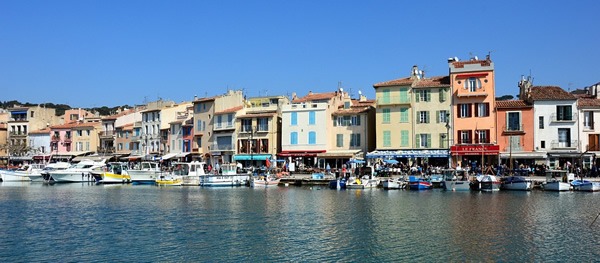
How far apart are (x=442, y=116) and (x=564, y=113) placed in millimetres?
11903

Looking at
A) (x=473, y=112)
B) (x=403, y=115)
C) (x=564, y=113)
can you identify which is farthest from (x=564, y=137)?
(x=403, y=115)

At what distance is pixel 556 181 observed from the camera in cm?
5378

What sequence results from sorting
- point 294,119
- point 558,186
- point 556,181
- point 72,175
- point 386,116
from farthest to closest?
1. point 72,175
2. point 294,119
3. point 386,116
4. point 556,181
5. point 558,186

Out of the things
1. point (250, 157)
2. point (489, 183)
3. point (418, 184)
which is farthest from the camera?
point (250, 157)

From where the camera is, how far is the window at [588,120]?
62000 millimetres

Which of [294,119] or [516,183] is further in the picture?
[294,119]

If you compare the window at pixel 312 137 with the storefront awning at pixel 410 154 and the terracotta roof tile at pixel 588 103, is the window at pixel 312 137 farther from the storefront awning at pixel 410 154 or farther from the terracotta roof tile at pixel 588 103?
the terracotta roof tile at pixel 588 103

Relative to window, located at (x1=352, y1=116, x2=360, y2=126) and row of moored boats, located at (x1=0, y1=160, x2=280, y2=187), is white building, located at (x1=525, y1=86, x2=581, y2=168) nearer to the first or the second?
window, located at (x1=352, y1=116, x2=360, y2=126)

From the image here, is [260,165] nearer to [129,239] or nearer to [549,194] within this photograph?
[549,194]

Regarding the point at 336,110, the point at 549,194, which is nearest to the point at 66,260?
the point at 549,194

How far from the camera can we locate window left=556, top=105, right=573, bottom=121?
62281 millimetres

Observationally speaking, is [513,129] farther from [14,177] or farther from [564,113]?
[14,177]

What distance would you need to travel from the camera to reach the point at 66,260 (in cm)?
2459

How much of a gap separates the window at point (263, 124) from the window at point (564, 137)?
3274 cm
